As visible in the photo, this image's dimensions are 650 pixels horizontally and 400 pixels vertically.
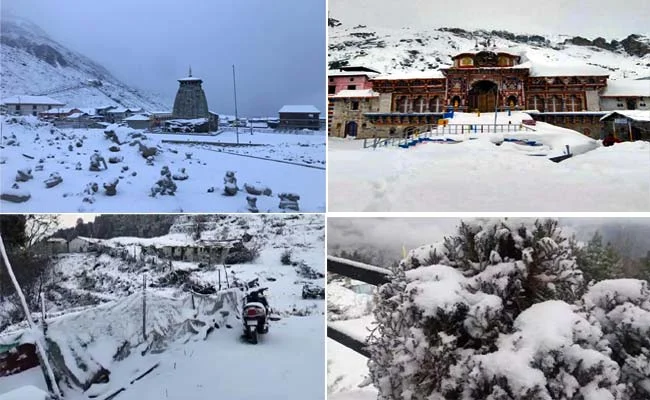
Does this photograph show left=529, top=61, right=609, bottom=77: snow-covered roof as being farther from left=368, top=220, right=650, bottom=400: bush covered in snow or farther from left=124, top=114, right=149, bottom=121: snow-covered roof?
left=124, top=114, right=149, bottom=121: snow-covered roof

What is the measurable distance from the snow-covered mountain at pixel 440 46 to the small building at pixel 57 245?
1148 millimetres

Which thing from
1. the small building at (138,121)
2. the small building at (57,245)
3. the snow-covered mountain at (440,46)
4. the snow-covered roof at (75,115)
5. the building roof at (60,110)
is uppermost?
the snow-covered mountain at (440,46)

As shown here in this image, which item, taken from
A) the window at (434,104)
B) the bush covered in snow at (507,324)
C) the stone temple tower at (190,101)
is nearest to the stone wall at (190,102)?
the stone temple tower at (190,101)

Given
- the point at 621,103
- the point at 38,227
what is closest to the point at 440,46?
the point at 621,103

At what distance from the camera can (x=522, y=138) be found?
2270mm

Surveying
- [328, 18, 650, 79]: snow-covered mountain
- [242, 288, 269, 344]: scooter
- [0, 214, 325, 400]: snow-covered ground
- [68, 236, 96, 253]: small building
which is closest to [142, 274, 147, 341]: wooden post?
[0, 214, 325, 400]: snow-covered ground

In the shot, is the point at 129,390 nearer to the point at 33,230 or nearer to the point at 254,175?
the point at 33,230

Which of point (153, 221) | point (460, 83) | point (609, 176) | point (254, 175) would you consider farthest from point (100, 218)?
point (609, 176)

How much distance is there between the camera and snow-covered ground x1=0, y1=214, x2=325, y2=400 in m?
2.20

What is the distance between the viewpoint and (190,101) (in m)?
2.37

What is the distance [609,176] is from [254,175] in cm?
122

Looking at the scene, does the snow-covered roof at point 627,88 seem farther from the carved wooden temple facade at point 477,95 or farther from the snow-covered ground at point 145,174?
the snow-covered ground at point 145,174

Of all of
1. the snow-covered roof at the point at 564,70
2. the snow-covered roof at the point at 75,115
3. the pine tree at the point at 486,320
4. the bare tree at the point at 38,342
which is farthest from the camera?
the snow-covered roof at the point at 75,115

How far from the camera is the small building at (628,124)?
221 centimetres
